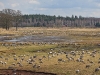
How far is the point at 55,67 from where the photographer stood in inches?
840

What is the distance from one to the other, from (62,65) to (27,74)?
11.5 ft

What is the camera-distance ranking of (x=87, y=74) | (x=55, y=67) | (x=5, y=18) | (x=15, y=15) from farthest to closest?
1. (x=15, y=15)
2. (x=5, y=18)
3. (x=55, y=67)
4. (x=87, y=74)

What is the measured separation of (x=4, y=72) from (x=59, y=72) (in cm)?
468

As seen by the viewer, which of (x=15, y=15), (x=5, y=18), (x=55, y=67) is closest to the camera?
(x=55, y=67)

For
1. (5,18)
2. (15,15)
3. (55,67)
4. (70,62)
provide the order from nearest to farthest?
(55,67), (70,62), (5,18), (15,15)

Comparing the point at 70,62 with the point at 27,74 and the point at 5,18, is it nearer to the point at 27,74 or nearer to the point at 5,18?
the point at 27,74

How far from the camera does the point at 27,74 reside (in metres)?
20.2

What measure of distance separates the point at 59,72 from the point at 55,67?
63.7 inches

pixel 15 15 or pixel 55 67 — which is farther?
pixel 15 15

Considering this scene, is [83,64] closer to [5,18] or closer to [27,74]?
[27,74]

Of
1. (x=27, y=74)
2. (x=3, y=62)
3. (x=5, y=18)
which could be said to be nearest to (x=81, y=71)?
(x=27, y=74)

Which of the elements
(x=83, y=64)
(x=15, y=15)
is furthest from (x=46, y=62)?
(x=15, y=15)

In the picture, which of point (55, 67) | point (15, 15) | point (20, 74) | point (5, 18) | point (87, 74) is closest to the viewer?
point (87, 74)

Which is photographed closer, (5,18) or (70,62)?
(70,62)
